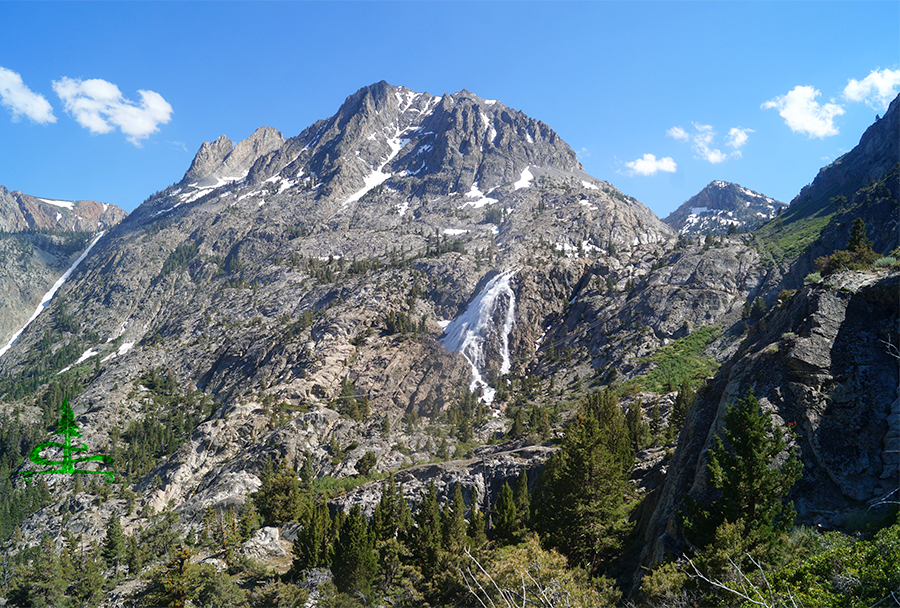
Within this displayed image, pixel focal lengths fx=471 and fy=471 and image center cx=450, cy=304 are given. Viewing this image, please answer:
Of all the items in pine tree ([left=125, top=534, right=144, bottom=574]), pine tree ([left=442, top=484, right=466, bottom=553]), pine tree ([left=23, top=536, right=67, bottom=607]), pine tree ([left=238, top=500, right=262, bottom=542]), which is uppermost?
pine tree ([left=442, top=484, right=466, bottom=553])

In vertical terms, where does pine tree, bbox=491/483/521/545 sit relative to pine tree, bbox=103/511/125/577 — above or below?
above

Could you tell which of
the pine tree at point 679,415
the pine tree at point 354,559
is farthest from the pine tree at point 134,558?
the pine tree at point 679,415

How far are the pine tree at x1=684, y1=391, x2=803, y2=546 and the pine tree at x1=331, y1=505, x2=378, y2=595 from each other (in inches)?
1043

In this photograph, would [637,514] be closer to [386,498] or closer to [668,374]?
[386,498]

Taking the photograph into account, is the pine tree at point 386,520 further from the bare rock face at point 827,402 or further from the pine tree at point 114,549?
the pine tree at point 114,549

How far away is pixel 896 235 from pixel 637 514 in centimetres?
8864

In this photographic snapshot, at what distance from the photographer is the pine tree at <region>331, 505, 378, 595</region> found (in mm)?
37625

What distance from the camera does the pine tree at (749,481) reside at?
2031 cm

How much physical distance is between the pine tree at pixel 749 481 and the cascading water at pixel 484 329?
105 meters

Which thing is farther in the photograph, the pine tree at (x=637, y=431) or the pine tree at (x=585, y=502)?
the pine tree at (x=637, y=431)

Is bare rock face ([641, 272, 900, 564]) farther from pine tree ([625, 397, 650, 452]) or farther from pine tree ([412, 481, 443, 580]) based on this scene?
pine tree ([625, 397, 650, 452])

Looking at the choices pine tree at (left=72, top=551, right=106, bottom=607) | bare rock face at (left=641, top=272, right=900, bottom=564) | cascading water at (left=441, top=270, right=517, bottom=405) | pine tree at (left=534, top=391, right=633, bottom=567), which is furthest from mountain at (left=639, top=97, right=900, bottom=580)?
cascading water at (left=441, top=270, right=517, bottom=405)

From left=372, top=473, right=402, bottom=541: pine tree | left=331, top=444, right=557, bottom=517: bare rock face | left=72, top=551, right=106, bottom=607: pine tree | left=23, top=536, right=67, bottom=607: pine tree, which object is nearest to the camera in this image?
left=372, top=473, right=402, bottom=541: pine tree

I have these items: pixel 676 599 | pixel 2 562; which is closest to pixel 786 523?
pixel 676 599
